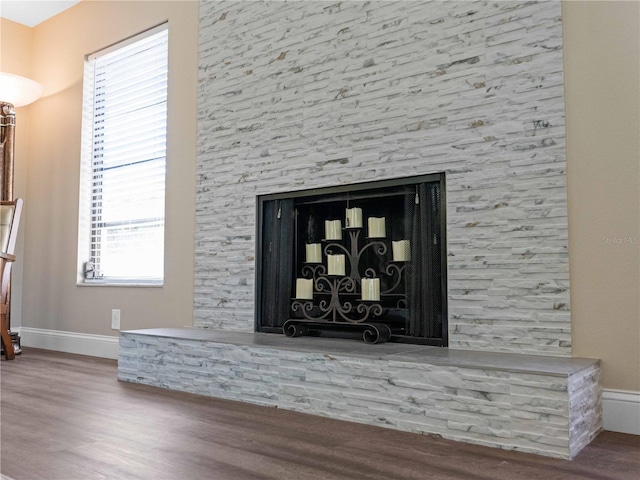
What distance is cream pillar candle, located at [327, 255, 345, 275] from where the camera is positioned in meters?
2.76

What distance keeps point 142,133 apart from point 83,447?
257cm

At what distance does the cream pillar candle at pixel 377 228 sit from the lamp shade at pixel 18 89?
3.07m

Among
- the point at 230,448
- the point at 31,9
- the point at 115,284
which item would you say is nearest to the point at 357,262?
the point at 230,448

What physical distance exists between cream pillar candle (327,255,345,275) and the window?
139 centimetres

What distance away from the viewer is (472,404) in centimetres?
187

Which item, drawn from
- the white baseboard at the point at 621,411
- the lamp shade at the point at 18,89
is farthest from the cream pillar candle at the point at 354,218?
the lamp shade at the point at 18,89

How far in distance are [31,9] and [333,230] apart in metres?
3.43

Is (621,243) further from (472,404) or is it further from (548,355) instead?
(472,404)

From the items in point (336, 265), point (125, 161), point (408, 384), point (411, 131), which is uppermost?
point (125, 161)

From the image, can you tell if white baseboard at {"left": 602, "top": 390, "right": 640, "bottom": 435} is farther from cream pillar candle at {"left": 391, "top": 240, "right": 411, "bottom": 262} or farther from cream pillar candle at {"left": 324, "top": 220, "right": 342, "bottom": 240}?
cream pillar candle at {"left": 324, "top": 220, "right": 342, "bottom": 240}

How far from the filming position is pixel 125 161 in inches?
158

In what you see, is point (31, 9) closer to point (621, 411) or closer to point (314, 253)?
point (314, 253)

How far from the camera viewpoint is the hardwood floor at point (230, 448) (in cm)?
157

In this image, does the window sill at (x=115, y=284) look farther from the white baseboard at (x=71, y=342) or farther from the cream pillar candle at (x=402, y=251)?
the cream pillar candle at (x=402, y=251)
